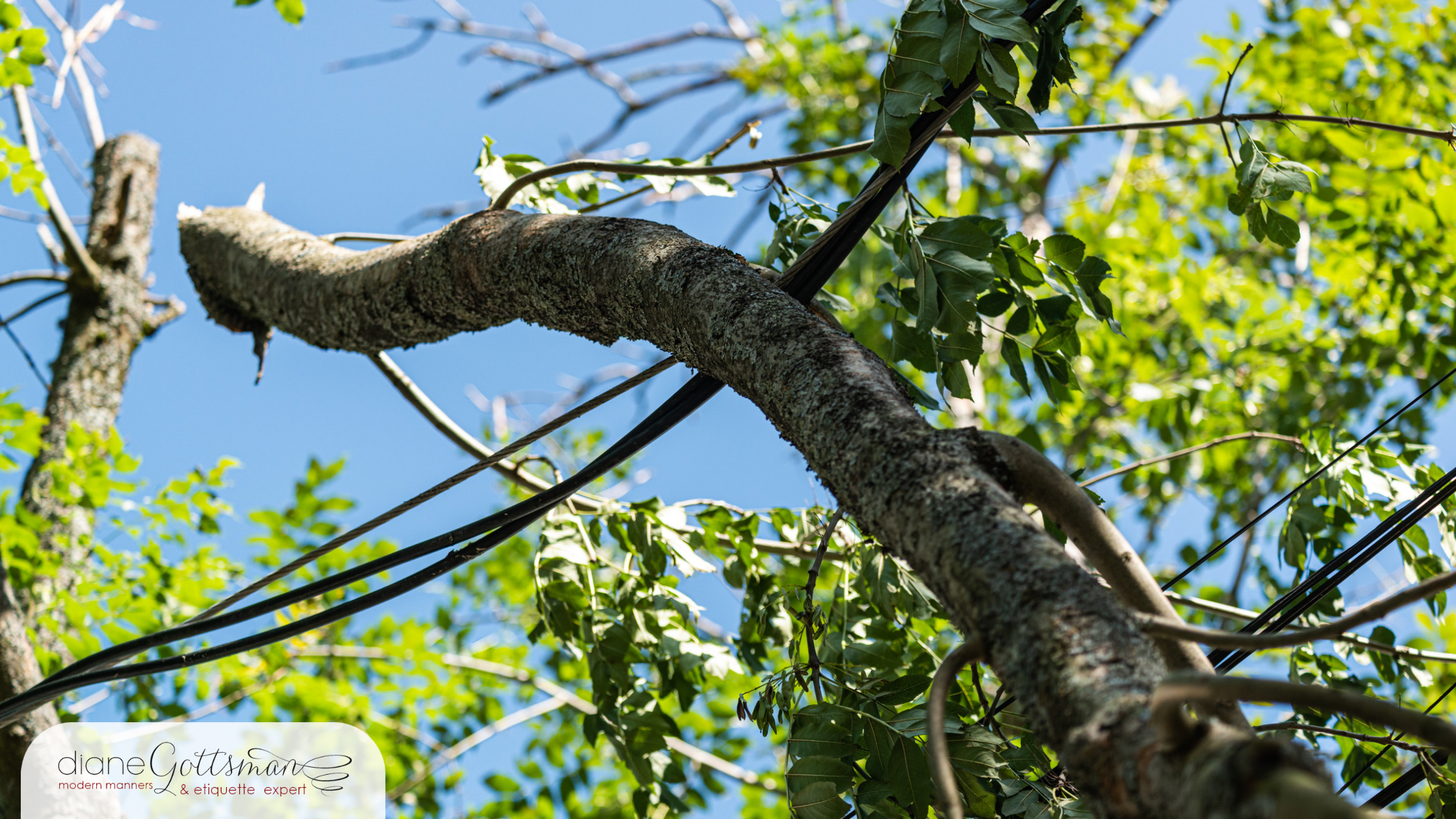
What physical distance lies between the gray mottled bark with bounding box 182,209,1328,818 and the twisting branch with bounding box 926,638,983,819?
0.02m

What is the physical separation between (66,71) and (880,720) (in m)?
4.58

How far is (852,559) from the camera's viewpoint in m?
2.00

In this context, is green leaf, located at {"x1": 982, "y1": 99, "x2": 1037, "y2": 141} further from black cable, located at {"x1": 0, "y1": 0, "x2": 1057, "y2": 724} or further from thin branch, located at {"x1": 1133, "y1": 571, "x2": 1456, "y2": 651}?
thin branch, located at {"x1": 1133, "y1": 571, "x2": 1456, "y2": 651}

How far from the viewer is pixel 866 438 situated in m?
0.91

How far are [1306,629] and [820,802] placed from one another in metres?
0.84

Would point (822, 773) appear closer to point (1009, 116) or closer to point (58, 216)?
point (1009, 116)

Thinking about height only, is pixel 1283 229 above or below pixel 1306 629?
above

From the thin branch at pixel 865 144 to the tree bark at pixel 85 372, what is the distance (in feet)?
6.86

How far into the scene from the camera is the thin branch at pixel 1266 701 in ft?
1.79

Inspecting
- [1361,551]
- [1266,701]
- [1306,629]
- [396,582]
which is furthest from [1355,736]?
[396,582]

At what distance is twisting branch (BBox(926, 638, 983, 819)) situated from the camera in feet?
2.24

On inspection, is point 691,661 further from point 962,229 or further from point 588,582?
point 962,229

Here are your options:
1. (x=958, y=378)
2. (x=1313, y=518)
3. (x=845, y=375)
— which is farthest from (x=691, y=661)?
(x=1313, y=518)

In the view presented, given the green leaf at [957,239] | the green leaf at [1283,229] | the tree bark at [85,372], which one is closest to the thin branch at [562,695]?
the tree bark at [85,372]
